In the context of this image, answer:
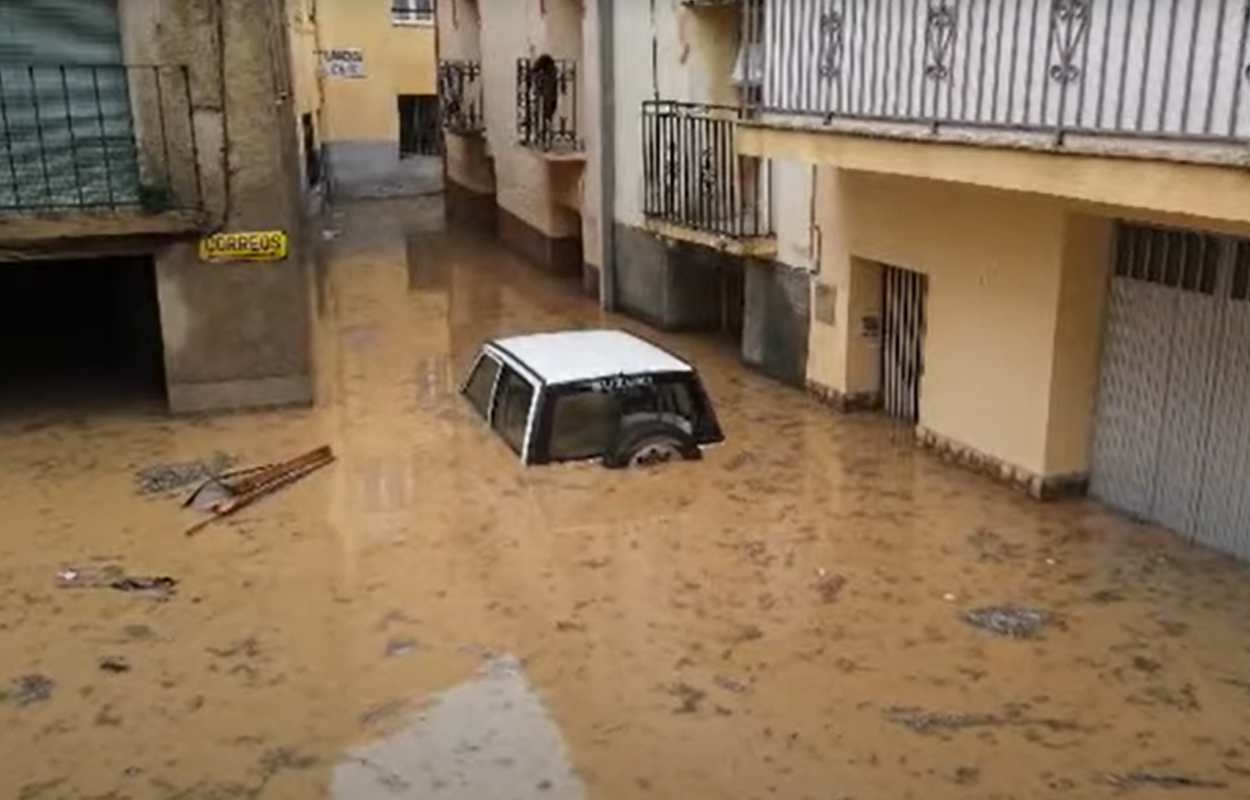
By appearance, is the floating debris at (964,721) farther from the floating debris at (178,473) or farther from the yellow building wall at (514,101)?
the yellow building wall at (514,101)

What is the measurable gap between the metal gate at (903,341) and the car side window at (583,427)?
305cm

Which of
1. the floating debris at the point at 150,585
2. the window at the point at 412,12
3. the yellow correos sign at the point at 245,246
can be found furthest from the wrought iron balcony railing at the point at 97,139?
the window at the point at 412,12

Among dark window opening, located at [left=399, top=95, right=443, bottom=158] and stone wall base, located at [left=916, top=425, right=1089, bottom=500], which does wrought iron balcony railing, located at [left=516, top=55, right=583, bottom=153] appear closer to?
stone wall base, located at [left=916, top=425, right=1089, bottom=500]

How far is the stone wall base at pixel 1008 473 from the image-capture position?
10.1 metres

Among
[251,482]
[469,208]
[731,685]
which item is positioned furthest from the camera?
→ [469,208]

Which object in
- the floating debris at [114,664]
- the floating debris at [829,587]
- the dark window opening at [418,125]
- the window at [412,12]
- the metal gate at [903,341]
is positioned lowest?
the floating debris at [114,664]

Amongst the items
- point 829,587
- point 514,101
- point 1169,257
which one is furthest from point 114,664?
point 514,101

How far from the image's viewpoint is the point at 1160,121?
22.6 ft

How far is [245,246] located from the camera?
40.6 feet

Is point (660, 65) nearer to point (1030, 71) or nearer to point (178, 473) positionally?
point (178, 473)

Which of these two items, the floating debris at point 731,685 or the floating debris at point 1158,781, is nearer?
the floating debris at point 1158,781

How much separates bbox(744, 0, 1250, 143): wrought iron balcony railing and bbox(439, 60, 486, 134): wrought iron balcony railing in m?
→ 14.5

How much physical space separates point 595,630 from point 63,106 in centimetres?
745

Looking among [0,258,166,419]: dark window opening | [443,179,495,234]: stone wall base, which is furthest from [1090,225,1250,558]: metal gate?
[443,179,495,234]: stone wall base
